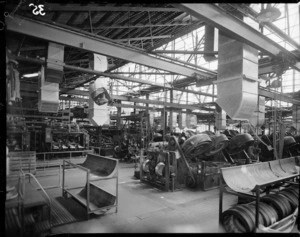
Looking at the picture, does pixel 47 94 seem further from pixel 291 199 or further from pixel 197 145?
pixel 291 199

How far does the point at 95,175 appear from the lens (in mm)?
4500

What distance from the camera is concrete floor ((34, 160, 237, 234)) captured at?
11.8 feet

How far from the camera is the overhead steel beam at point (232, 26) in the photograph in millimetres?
2732

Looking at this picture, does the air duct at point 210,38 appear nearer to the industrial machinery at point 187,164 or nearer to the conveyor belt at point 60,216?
the industrial machinery at point 187,164

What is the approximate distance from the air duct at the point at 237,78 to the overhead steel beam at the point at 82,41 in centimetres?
141

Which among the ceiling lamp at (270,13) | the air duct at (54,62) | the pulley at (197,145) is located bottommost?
the pulley at (197,145)

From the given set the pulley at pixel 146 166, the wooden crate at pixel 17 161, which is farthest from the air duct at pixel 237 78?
the pulley at pixel 146 166

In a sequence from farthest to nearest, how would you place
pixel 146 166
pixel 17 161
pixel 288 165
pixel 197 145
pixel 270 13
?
pixel 146 166 < pixel 197 145 < pixel 288 165 < pixel 270 13 < pixel 17 161

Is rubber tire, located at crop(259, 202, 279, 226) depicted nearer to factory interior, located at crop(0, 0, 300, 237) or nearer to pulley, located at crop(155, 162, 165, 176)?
factory interior, located at crop(0, 0, 300, 237)

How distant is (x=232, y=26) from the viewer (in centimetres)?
320

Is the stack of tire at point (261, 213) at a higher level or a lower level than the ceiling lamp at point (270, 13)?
lower

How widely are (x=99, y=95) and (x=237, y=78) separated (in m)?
2.93

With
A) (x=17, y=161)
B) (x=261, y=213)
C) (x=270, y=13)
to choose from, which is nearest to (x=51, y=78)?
(x=17, y=161)

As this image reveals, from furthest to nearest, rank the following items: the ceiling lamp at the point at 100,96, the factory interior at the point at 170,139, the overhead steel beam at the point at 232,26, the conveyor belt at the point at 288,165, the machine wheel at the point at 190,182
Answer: the machine wheel at the point at 190,182 → the conveyor belt at the point at 288,165 → the ceiling lamp at the point at 100,96 → the overhead steel beam at the point at 232,26 → the factory interior at the point at 170,139
